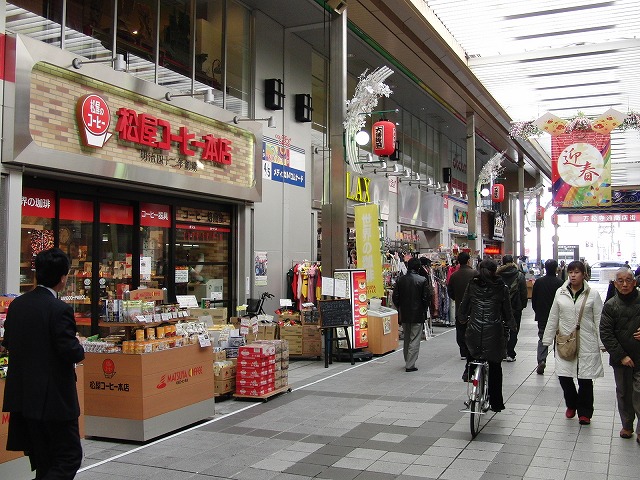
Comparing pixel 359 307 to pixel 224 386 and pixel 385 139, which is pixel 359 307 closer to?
pixel 224 386

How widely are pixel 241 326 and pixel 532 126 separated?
1157cm

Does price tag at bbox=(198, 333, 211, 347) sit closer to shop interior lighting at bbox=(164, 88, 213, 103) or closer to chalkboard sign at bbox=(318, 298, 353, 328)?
chalkboard sign at bbox=(318, 298, 353, 328)

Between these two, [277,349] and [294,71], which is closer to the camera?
[277,349]

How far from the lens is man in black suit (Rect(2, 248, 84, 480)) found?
368 centimetres

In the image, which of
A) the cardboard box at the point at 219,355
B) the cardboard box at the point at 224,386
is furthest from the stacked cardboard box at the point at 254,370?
the cardboard box at the point at 219,355

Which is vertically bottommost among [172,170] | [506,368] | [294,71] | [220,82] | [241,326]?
[506,368]

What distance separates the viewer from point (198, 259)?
11.5 m

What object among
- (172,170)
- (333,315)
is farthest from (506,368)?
(172,170)

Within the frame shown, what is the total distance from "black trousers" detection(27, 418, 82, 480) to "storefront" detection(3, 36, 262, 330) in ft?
13.5

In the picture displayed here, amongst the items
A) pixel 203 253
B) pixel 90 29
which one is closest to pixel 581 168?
pixel 203 253

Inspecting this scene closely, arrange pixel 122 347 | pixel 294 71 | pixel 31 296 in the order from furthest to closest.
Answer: pixel 294 71, pixel 122 347, pixel 31 296

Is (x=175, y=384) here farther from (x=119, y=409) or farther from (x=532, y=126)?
(x=532, y=126)

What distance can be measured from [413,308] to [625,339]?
14.1ft

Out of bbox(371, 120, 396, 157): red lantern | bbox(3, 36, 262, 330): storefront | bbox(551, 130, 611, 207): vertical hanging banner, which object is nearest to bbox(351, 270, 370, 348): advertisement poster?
bbox(3, 36, 262, 330): storefront
